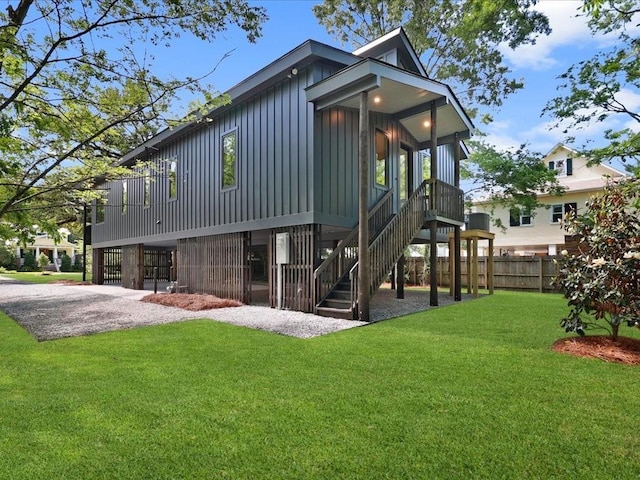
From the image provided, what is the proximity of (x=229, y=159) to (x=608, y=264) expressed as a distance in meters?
9.71

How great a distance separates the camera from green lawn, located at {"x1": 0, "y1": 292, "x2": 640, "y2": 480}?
2.27 metres

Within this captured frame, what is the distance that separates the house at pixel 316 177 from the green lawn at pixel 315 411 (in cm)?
335

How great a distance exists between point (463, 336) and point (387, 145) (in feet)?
22.6

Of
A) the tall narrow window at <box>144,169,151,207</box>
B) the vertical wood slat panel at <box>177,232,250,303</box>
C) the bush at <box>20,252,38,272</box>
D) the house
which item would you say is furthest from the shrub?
the vertical wood slat panel at <box>177,232,250,303</box>

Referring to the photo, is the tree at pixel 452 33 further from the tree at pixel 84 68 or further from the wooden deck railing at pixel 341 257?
the tree at pixel 84 68

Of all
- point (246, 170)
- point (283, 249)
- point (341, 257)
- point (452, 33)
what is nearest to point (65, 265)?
point (246, 170)

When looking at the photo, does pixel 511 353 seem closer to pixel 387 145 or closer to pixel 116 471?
pixel 116 471

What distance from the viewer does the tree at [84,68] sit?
531cm

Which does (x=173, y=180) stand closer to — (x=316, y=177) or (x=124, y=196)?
(x=124, y=196)

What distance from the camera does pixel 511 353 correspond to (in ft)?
16.1

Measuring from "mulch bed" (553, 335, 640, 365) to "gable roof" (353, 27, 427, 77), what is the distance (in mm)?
8971

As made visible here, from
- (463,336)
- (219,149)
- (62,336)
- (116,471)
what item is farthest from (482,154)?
(116,471)

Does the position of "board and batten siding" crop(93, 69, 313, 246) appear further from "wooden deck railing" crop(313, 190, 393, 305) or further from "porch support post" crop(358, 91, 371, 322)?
"porch support post" crop(358, 91, 371, 322)

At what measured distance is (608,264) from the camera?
4.95m
